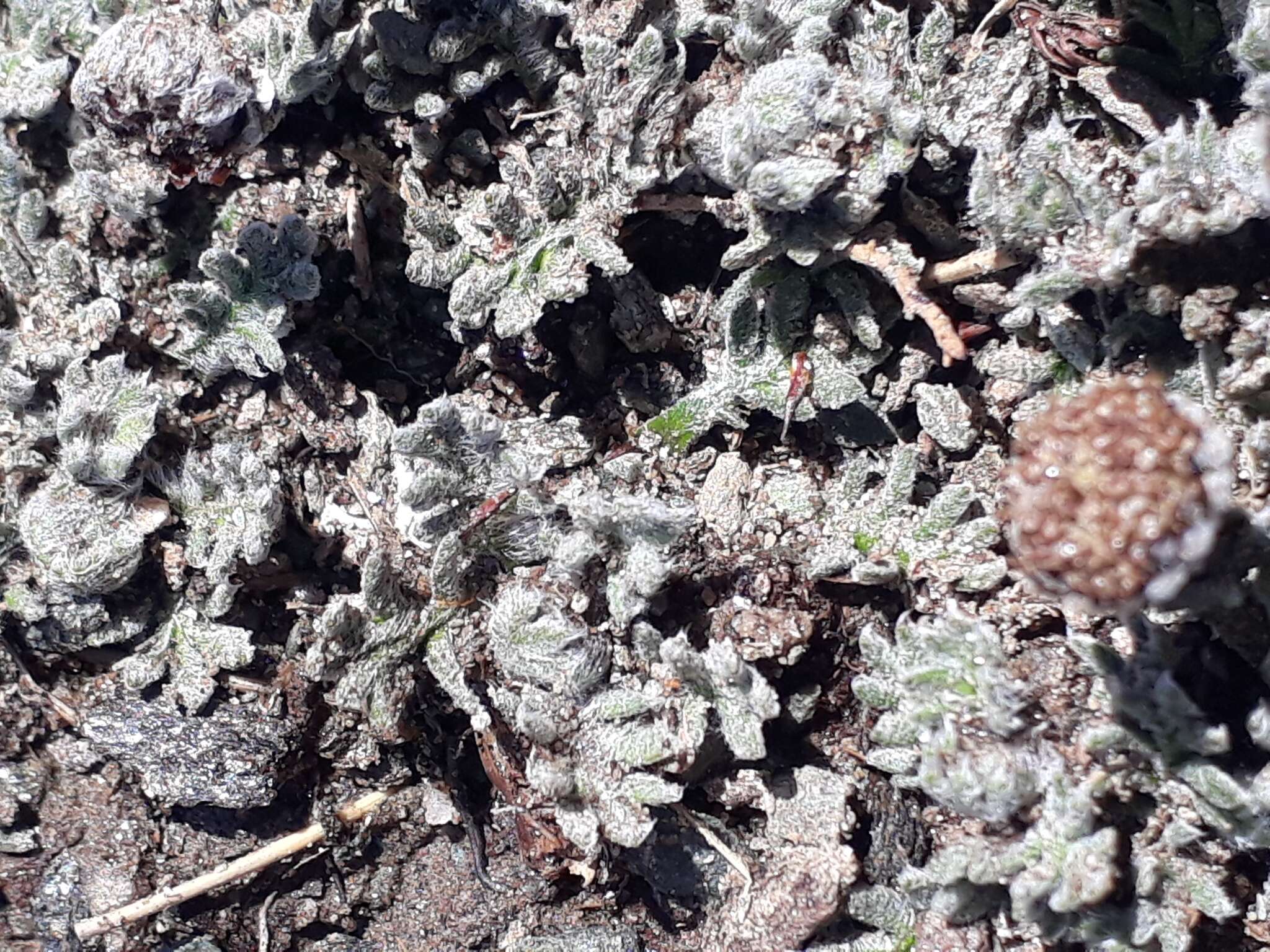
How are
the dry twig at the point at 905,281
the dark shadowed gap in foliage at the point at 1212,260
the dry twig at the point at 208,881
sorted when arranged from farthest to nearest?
the dry twig at the point at 208,881 < the dry twig at the point at 905,281 < the dark shadowed gap in foliage at the point at 1212,260

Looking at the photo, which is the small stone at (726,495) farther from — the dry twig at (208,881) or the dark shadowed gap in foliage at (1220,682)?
the dry twig at (208,881)

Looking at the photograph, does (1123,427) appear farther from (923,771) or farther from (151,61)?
(151,61)

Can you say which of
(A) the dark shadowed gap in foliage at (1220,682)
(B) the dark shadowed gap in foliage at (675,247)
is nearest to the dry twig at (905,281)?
(B) the dark shadowed gap in foliage at (675,247)

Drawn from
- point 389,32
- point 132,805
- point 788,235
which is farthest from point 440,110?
point 132,805

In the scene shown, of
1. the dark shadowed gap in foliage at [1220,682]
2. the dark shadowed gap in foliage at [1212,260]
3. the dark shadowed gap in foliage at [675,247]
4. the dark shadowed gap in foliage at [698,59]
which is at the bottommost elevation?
the dark shadowed gap in foliage at [1220,682]

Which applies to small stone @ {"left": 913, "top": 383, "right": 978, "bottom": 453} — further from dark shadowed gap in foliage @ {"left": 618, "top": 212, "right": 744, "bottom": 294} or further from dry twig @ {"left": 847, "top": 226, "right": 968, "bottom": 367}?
dark shadowed gap in foliage @ {"left": 618, "top": 212, "right": 744, "bottom": 294}

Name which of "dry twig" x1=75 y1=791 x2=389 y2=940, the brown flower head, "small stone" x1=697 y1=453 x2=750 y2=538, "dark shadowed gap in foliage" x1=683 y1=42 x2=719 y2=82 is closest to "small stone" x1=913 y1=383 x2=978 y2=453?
"small stone" x1=697 y1=453 x2=750 y2=538

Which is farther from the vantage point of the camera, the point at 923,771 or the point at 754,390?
the point at 754,390
